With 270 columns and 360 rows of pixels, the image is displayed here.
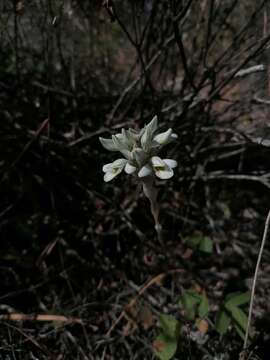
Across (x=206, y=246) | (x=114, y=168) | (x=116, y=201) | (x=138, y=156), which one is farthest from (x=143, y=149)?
(x=116, y=201)

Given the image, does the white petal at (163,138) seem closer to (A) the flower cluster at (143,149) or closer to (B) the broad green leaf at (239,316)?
(A) the flower cluster at (143,149)

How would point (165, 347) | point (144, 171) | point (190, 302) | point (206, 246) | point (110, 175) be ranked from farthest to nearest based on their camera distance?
point (206, 246) → point (190, 302) → point (165, 347) → point (110, 175) → point (144, 171)

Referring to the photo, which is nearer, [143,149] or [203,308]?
[143,149]

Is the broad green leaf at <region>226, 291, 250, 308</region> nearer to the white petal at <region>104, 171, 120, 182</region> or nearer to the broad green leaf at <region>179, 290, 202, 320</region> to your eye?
the broad green leaf at <region>179, 290, 202, 320</region>

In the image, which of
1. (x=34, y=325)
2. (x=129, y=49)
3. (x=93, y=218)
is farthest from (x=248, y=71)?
(x=129, y=49)

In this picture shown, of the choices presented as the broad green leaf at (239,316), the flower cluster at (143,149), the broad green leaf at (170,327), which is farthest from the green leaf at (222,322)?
the flower cluster at (143,149)

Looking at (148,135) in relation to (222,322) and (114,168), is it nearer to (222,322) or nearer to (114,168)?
(114,168)

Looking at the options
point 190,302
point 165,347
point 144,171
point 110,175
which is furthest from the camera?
point 190,302
